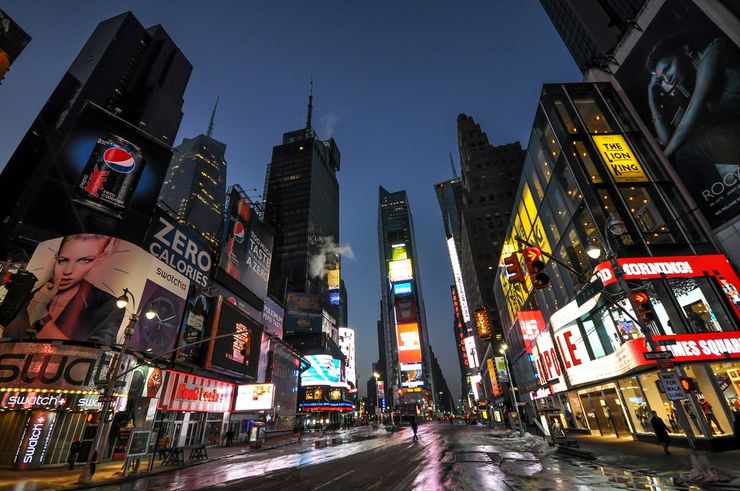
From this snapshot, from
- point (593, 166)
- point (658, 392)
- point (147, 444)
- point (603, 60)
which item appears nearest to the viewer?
point (147, 444)

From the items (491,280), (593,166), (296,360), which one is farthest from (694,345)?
(491,280)

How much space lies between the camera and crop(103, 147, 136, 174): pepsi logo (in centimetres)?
2931

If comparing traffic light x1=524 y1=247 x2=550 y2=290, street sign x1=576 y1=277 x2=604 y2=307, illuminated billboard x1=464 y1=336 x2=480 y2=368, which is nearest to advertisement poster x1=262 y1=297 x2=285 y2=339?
street sign x1=576 y1=277 x2=604 y2=307

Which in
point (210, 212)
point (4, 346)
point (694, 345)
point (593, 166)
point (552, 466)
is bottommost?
point (552, 466)

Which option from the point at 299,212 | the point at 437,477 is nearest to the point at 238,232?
the point at 437,477

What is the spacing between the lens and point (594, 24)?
59.3m

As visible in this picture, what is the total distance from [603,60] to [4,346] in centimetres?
5118

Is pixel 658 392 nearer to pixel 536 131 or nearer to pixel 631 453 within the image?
pixel 631 453

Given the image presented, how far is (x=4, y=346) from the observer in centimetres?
1978

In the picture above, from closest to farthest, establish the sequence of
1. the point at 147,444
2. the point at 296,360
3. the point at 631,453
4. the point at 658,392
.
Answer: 1. the point at 631,453
2. the point at 147,444
3. the point at 658,392
4. the point at 296,360

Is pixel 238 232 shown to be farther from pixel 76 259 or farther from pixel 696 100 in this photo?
pixel 696 100

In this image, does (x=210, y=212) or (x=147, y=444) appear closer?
(x=147, y=444)

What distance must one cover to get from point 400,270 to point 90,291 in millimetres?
121063

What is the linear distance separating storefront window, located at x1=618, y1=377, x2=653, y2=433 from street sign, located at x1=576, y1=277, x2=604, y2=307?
19.0 ft
